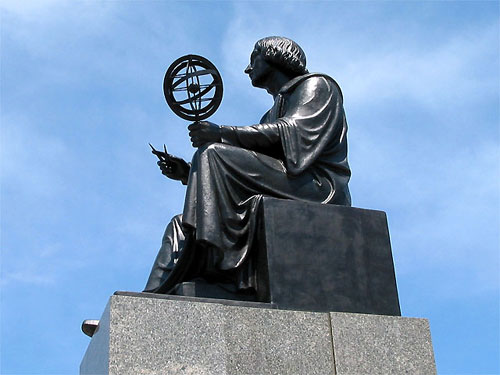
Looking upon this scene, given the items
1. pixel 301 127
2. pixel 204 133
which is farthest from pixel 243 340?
pixel 301 127

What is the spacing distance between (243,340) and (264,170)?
184 centimetres

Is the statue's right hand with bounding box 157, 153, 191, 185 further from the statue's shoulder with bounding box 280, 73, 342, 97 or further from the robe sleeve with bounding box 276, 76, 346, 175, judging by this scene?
the statue's shoulder with bounding box 280, 73, 342, 97

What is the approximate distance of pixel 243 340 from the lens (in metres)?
6.59

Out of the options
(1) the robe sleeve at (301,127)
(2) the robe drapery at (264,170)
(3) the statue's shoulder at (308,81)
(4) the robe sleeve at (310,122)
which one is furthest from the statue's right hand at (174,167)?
(3) the statue's shoulder at (308,81)

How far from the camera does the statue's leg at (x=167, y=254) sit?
8.06 m

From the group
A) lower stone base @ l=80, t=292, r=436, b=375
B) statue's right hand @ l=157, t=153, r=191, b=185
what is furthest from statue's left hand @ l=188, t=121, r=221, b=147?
lower stone base @ l=80, t=292, r=436, b=375

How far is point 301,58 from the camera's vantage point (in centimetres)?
904

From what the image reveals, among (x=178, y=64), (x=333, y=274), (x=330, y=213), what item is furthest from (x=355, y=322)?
(x=178, y=64)

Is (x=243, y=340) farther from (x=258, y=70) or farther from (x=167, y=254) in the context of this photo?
(x=258, y=70)

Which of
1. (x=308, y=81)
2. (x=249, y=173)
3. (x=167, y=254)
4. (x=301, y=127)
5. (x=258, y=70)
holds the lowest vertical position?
(x=167, y=254)

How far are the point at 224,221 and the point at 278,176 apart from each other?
76 centimetres

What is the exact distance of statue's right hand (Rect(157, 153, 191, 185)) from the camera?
8.76 metres

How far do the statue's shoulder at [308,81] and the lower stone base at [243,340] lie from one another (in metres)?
2.69

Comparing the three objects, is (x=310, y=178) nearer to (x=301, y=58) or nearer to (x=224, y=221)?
(x=224, y=221)
